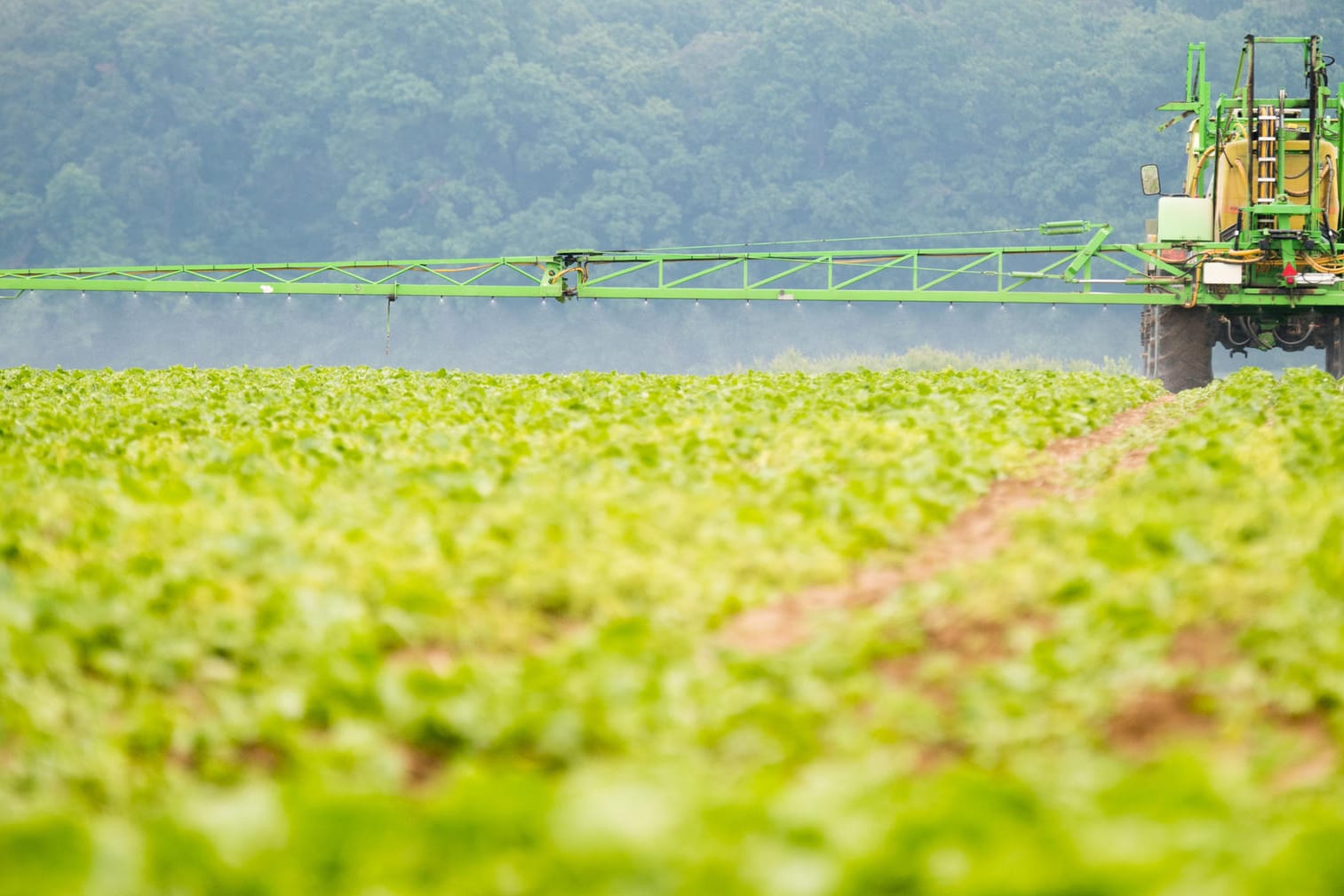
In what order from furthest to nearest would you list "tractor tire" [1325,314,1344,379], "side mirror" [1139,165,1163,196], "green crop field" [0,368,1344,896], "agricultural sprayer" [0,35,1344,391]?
"tractor tire" [1325,314,1344,379] → "agricultural sprayer" [0,35,1344,391] → "side mirror" [1139,165,1163,196] → "green crop field" [0,368,1344,896]

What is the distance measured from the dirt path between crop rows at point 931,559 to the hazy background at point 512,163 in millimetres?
55392

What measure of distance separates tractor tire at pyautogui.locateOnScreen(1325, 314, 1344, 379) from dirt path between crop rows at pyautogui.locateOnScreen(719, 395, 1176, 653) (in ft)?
47.5

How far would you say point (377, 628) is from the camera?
17.4 feet

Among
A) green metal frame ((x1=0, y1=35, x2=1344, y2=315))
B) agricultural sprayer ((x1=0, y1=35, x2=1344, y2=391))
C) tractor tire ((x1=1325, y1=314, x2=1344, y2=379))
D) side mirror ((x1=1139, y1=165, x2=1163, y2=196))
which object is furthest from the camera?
→ tractor tire ((x1=1325, y1=314, x2=1344, y2=379))

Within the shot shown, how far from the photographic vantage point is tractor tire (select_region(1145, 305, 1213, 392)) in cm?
2481

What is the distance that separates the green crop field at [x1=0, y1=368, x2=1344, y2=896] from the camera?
3.15 metres

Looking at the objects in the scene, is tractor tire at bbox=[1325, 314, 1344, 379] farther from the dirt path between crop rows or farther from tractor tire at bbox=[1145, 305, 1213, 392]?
the dirt path between crop rows

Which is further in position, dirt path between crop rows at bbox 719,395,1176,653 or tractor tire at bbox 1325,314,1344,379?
tractor tire at bbox 1325,314,1344,379

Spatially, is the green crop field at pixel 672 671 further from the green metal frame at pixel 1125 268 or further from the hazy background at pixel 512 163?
the hazy background at pixel 512 163

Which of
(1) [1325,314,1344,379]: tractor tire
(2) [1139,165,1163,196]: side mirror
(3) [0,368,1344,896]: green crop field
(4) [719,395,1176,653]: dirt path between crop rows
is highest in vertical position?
(2) [1139,165,1163,196]: side mirror

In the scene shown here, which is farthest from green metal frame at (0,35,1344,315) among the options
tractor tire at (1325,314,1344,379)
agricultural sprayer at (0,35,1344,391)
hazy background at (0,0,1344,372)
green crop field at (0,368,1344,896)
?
hazy background at (0,0,1344,372)

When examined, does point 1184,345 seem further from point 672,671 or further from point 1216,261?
point 672,671

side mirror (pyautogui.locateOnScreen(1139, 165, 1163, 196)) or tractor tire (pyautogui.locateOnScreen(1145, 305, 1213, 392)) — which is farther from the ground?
side mirror (pyautogui.locateOnScreen(1139, 165, 1163, 196))

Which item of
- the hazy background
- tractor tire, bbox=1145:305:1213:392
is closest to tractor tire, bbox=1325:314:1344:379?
tractor tire, bbox=1145:305:1213:392
